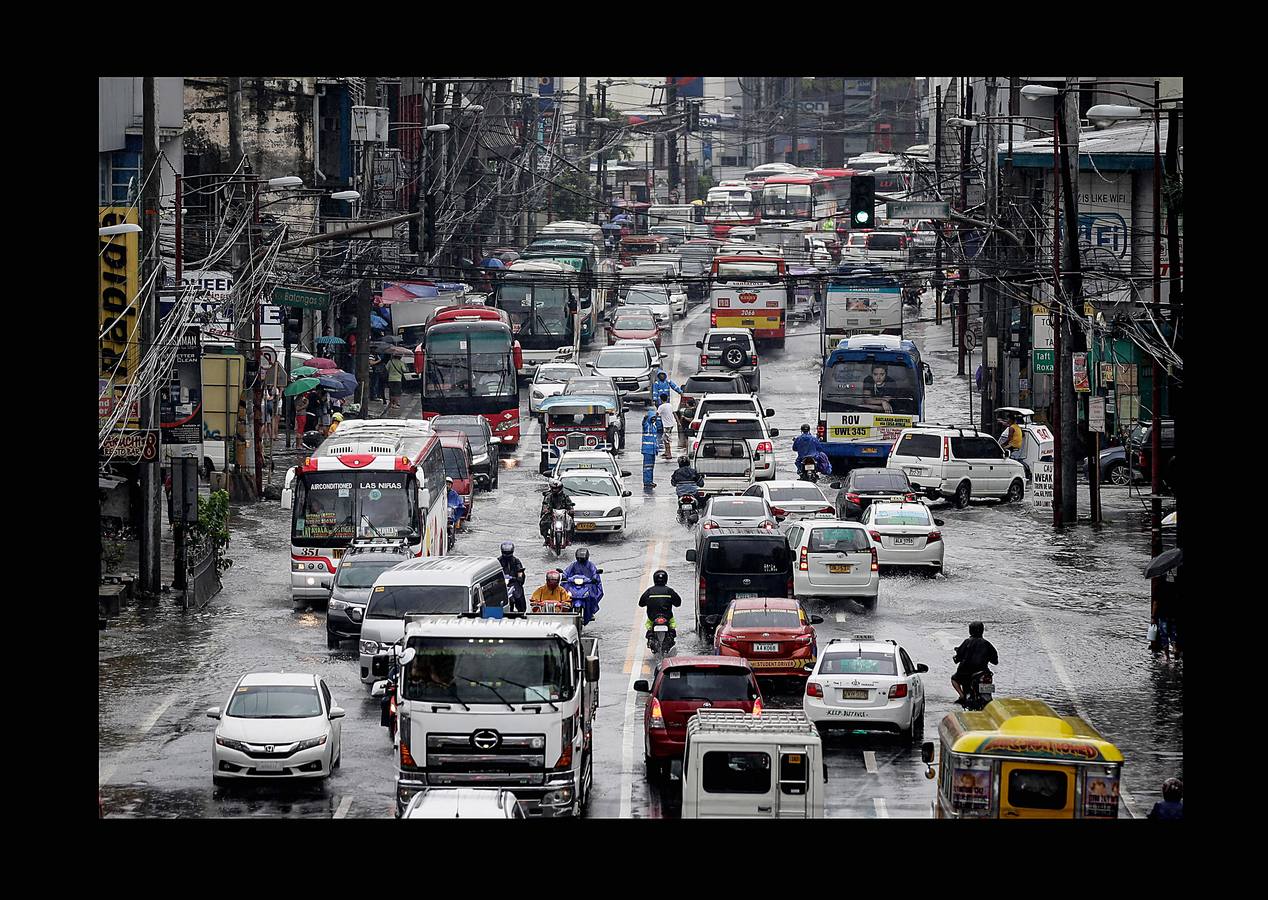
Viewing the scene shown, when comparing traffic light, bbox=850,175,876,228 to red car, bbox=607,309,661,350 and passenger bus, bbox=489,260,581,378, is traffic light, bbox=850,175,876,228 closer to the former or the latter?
passenger bus, bbox=489,260,581,378

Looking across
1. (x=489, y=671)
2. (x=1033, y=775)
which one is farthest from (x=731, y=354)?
(x=1033, y=775)

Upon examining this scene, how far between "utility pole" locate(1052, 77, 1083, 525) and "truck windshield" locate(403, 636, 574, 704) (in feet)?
75.1

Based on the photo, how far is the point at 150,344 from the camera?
35.8 m

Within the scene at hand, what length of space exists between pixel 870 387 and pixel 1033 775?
31961mm

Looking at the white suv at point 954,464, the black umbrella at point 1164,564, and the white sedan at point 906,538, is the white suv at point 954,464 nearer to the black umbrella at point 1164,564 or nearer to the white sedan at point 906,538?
the white sedan at point 906,538

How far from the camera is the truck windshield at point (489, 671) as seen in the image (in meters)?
22.1

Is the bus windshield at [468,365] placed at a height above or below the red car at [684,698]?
above

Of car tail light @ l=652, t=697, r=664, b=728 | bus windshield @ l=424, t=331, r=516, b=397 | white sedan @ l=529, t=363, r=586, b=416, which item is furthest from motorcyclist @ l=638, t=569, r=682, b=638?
white sedan @ l=529, t=363, r=586, b=416

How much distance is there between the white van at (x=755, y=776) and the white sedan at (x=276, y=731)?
5478 millimetres

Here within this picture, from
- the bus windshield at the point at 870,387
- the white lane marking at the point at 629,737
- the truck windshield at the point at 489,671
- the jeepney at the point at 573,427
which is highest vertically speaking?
the bus windshield at the point at 870,387

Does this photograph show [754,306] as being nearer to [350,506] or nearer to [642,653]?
[350,506]

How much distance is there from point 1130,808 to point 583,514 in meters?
20.5

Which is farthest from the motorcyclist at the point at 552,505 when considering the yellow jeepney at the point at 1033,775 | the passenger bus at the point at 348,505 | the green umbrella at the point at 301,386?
the yellow jeepney at the point at 1033,775

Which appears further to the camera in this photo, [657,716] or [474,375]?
[474,375]
